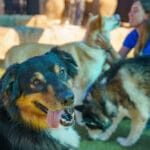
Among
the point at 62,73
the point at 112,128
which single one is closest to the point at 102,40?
the point at 112,128

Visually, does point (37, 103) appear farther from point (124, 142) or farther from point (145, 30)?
point (145, 30)

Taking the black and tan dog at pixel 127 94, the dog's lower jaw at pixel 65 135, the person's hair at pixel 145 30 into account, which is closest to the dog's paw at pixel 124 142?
the black and tan dog at pixel 127 94

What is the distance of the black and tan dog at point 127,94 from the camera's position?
3564mm

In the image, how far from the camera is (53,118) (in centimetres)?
218

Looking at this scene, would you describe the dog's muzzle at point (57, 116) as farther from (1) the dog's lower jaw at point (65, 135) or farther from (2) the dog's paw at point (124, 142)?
(2) the dog's paw at point (124, 142)

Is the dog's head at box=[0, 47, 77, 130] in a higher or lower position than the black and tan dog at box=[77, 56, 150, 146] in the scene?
higher

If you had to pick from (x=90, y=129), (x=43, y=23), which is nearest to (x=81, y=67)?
(x=90, y=129)

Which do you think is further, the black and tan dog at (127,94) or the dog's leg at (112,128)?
the dog's leg at (112,128)

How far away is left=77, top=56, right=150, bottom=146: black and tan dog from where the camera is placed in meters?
3.56

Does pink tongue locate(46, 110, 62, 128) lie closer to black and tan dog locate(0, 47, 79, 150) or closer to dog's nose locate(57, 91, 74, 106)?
black and tan dog locate(0, 47, 79, 150)

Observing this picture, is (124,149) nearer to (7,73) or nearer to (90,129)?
(90,129)

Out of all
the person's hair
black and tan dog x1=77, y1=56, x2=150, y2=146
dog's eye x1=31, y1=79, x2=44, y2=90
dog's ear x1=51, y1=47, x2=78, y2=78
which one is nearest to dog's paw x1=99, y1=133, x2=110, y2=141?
black and tan dog x1=77, y1=56, x2=150, y2=146

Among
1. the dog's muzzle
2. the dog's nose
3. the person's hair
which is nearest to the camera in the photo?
the dog's nose

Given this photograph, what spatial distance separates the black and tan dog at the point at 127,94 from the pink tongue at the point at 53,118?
1.46 metres
